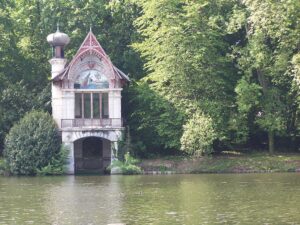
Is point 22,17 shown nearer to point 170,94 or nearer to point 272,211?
point 170,94

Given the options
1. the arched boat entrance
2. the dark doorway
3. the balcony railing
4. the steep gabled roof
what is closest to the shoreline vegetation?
the balcony railing

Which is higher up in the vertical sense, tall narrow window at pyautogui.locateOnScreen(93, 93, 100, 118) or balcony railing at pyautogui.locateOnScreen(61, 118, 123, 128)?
tall narrow window at pyautogui.locateOnScreen(93, 93, 100, 118)

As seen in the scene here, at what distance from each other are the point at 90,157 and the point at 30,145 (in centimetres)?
654

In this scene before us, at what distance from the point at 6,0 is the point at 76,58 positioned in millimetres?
13073

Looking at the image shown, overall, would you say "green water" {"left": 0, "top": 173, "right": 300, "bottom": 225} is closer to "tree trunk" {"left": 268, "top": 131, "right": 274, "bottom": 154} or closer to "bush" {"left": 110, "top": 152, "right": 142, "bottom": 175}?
"bush" {"left": 110, "top": 152, "right": 142, "bottom": 175}

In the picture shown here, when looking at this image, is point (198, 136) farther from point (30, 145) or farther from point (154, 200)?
point (154, 200)

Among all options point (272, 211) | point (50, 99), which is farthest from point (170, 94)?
point (272, 211)

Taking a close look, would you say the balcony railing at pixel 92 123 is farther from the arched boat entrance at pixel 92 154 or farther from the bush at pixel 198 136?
the bush at pixel 198 136

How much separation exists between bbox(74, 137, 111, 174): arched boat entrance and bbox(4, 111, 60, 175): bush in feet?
11.9

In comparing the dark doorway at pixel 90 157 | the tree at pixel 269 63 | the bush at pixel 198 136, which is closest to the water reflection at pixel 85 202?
the bush at pixel 198 136

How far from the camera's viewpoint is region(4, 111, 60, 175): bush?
1757 inches

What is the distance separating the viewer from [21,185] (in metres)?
36.7

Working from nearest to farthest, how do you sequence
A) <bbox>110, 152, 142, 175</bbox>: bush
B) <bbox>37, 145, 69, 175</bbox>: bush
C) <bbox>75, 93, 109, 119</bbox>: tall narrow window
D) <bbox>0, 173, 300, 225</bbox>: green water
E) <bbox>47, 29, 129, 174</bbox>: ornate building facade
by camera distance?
<bbox>0, 173, 300, 225</bbox>: green water → <bbox>37, 145, 69, 175</bbox>: bush → <bbox>110, 152, 142, 175</bbox>: bush → <bbox>47, 29, 129, 174</bbox>: ornate building facade → <bbox>75, 93, 109, 119</bbox>: tall narrow window

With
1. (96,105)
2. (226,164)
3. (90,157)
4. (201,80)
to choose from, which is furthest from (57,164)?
(201,80)
